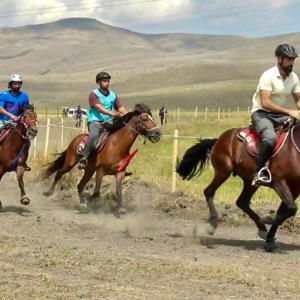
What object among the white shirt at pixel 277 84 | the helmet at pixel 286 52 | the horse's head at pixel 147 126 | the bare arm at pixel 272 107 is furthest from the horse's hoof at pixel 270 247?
the horse's head at pixel 147 126

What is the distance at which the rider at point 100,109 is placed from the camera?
41.7ft

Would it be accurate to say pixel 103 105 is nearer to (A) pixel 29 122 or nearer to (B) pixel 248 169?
(A) pixel 29 122

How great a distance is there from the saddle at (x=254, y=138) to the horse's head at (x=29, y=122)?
380 cm

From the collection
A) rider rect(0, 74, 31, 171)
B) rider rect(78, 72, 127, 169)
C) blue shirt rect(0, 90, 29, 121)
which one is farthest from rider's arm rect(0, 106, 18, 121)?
rider rect(78, 72, 127, 169)

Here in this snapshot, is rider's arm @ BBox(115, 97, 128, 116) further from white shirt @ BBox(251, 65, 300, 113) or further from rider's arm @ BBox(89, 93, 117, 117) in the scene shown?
white shirt @ BBox(251, 65, 300, 113)

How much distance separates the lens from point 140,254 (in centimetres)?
880

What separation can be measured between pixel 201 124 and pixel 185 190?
2435cm

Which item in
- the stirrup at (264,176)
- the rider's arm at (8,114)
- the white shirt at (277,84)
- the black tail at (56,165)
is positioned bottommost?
the black tail at (56,165)

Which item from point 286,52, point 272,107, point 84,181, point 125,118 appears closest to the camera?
point 286,52

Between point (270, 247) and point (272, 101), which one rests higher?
point (272, 101)

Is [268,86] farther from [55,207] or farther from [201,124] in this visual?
[201,124]

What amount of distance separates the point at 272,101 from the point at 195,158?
200 centimetres

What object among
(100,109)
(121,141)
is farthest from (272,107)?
(100,109)

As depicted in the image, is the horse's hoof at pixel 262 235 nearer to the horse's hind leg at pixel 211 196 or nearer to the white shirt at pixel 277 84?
the horse's hind leg at pixel 211 196
